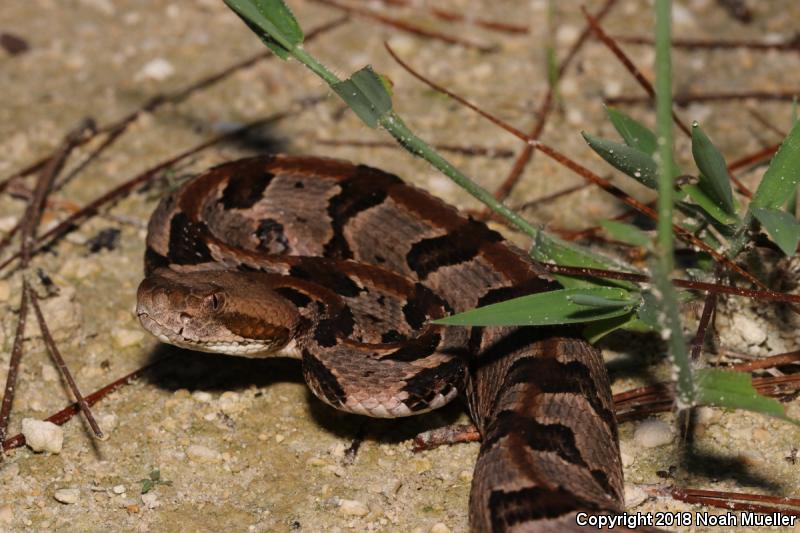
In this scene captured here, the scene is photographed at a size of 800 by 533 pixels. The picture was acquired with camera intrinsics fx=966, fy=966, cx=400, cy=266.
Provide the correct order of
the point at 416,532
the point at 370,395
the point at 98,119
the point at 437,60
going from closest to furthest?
the point at 416,532
the point at 370,395
the point at 98,119
the point at 437,60

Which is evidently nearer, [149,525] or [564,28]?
[149,525]

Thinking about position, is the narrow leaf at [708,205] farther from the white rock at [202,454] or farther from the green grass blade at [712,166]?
the white rock at [202,454]

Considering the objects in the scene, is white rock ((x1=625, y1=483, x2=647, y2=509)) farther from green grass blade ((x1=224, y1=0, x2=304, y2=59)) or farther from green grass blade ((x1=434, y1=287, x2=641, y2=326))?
green grass blade ((x1=224, y1=0, x2=304, y2=59))

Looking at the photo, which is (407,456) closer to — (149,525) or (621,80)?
(149,525)

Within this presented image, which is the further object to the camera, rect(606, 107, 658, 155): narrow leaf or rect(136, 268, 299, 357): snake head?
rect(136, 268, 299, 357): snake head

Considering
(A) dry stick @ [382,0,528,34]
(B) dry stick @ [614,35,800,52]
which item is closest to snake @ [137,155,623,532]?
(A) dry stick @ [382,0,528,34]

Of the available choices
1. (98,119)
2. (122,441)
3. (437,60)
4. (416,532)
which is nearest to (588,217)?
(437,60)
